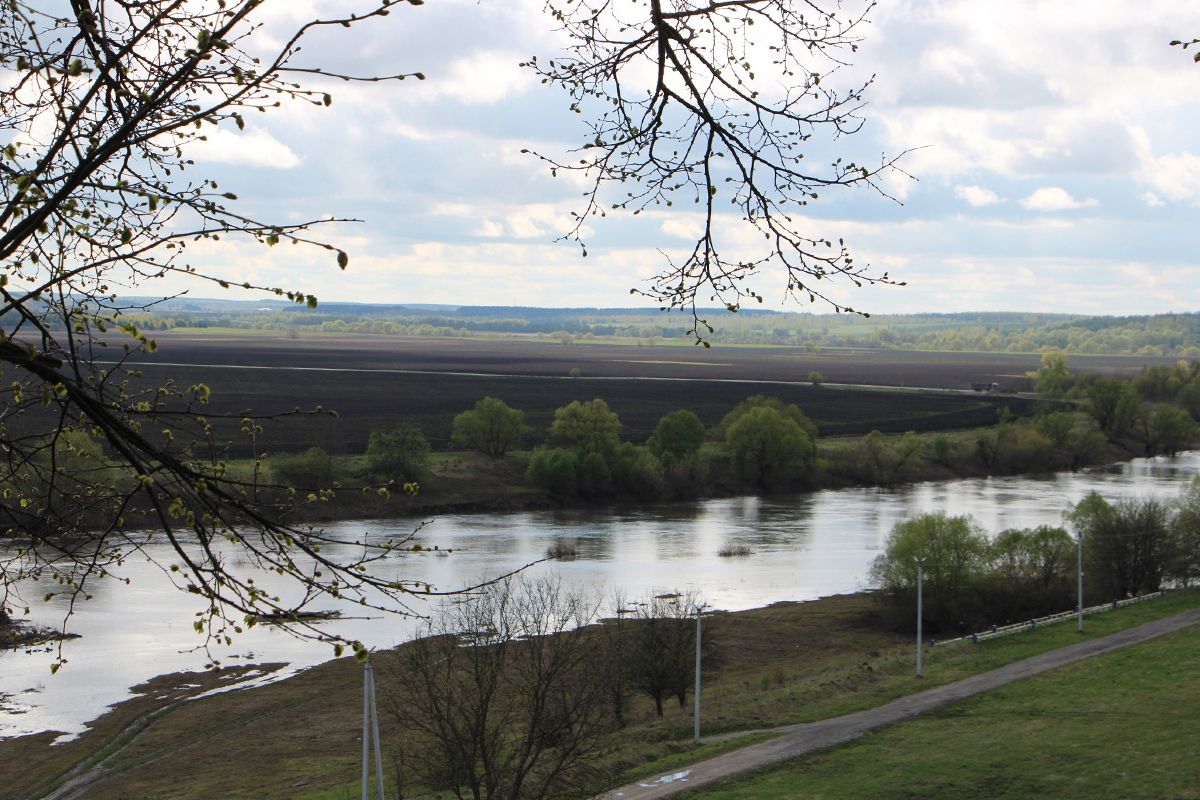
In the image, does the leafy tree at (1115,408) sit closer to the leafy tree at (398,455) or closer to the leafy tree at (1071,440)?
the leafy tree at (1071,440)

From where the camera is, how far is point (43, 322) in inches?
226

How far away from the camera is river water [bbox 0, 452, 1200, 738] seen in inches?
1233

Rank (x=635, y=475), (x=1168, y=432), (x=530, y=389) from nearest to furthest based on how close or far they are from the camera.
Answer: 1. (x=635, y=475)
2. (x=1168, y=432)
3. (x=530, y=389)

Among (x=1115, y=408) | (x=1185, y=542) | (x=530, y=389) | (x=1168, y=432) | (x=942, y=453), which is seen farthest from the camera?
(x=530, y=389)

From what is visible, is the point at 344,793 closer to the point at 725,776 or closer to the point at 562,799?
the point at 562,799

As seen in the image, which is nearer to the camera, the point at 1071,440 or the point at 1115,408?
the point at 1071,440

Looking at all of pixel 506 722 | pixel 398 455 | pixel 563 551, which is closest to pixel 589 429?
pixel 398 455

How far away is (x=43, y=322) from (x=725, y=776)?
693 inches

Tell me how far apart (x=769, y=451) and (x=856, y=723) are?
141ft

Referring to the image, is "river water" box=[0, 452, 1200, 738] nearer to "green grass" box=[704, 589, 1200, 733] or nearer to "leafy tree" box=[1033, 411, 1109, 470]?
"leafy tree" box=[1033, 411, 1109, 470]

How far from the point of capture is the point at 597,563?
145 ft

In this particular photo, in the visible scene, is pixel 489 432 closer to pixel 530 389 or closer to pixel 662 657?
pixel 662 657

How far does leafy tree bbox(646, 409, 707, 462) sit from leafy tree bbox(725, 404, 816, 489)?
2426mm

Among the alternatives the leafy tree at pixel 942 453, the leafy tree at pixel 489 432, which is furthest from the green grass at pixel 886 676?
the leafy tree at pixel 942 453
